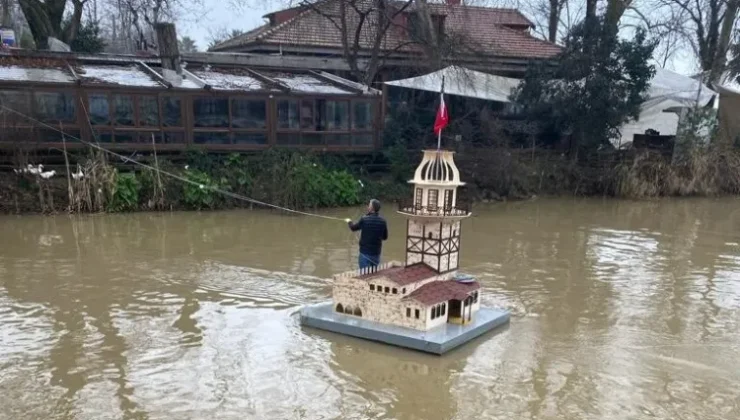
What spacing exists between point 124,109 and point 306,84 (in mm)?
5898

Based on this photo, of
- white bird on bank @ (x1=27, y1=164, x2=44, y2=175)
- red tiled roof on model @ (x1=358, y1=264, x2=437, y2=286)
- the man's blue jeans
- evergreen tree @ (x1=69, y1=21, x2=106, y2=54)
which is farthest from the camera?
evergreen tree @ (x1=69, y1=21, x2=106, y2=54)

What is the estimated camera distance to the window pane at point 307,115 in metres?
19.2

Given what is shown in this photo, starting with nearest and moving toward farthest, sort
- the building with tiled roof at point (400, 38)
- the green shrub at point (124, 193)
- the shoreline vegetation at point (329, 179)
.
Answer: the shoreline vegetation at point (329, 179) < the green shrub at point (124, 193) < the building with tiled roof at point (400, 38)

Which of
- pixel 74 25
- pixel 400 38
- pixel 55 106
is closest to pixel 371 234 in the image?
pixel 55 106

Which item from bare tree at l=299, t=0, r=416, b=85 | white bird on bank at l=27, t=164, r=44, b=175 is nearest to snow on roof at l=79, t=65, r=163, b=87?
white bird on bank at l=27, t=164, r=44, b=175

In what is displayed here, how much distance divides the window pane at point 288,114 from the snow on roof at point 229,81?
834mm

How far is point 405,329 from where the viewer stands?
8023 millimetres

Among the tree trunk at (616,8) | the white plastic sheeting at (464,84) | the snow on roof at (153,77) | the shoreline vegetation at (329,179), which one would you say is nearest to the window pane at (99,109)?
the snow on roof at (153,77)

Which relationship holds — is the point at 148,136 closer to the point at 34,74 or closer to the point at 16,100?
the point at 16,100

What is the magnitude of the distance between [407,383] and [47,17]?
75.6ft

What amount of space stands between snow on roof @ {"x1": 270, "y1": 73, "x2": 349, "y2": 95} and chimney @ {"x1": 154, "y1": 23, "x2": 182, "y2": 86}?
10.4 ft

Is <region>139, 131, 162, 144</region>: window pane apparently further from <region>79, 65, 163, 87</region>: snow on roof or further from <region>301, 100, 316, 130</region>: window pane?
<region>301, 100, 316, 130</region>: window pane

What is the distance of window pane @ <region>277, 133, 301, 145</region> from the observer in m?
19.0

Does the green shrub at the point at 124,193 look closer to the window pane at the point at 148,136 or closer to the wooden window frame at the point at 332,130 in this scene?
the window pane at the point at 148,136
